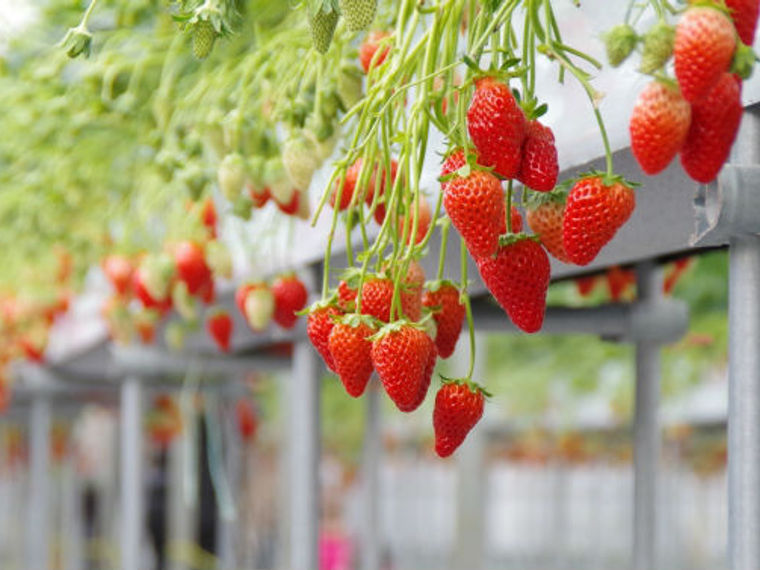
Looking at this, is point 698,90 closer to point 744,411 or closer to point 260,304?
point 744,411

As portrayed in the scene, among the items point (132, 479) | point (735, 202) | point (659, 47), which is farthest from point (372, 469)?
point (659, 47)

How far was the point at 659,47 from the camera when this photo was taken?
4.81 feet

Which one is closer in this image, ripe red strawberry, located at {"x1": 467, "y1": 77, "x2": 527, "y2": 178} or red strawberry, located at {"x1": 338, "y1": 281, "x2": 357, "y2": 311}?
ripe red strawberry, located at {"x1": 467, "y1": 77, "x2": 527, "y2": 178}

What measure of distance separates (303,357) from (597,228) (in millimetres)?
2150

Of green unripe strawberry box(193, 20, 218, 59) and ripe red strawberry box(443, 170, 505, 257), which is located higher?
green unripe strawberry box(193, 20, 218, 59)

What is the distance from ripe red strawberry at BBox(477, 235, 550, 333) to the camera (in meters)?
1.70

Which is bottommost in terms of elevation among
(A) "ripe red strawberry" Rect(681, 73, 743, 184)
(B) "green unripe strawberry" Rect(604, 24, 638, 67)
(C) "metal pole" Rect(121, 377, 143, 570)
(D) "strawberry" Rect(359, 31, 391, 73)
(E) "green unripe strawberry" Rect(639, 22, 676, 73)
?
(C) "metal pole" Rect(121, 377, 143, 570)

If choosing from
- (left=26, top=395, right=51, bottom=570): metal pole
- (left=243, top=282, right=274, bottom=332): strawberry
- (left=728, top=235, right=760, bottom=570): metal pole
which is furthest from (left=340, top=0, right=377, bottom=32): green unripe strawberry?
(left=26, top=395, right=51, bottom=570): metal pole

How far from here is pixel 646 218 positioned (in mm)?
2240

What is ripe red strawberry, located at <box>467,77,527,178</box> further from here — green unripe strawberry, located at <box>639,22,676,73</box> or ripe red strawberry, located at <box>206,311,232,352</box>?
ripe red strawberry, located at <box>206,311,232,352</box>

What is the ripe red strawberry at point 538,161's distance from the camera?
1635mm

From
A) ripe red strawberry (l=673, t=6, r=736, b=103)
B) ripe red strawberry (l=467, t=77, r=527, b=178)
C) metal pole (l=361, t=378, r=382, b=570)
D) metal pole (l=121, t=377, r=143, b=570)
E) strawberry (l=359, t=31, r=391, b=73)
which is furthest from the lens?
metal pole (l=121, t=377, r=143, b=570)

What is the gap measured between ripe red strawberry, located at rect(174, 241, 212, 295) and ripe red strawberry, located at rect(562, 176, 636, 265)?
77.8 inches

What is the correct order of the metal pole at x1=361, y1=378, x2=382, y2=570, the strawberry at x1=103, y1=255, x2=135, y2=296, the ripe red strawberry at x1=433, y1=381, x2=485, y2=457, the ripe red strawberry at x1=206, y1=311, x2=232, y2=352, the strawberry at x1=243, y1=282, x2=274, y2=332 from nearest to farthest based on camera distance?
the ripe red strawberry at x1=433, y1=381, x2=485, y2=457
the strawberry at x1=243, y1=282, x2=274, y2=332
the ripe red strawberry at x1=206, y1=311, x2=232, y2=352
the strawberry at x1=103, y1=255, x2=135, y2=296
the metal pole at x1=361, y1=378, x2=382, y2=570
